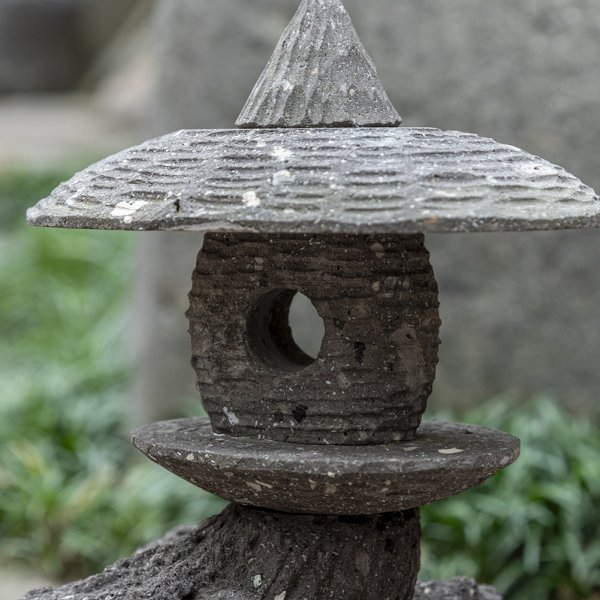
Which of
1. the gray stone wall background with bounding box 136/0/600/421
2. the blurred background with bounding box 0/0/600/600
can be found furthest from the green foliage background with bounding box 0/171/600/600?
the gray stone wall background with bounding box 136/0/600/421

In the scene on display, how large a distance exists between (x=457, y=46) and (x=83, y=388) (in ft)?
8.86

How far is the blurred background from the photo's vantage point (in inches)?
180

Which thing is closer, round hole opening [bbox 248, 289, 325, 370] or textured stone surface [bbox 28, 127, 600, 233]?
textured stone surface [bbox 28, 127, 600, 233]

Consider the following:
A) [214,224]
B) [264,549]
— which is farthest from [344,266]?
[264,549]

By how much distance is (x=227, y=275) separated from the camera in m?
2.62

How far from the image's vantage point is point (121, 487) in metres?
5.53

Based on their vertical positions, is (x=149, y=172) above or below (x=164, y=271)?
above

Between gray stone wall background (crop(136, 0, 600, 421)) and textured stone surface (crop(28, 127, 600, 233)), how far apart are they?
93.5 inches

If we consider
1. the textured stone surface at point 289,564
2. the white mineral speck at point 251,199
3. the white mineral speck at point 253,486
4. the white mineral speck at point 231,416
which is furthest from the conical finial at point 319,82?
the textured stone surface at point 289,564

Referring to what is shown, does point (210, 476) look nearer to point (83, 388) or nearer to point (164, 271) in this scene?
point (164, 271)

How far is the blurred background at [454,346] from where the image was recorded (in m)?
4.58

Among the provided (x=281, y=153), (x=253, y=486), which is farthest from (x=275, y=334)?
(x=281, y=153)

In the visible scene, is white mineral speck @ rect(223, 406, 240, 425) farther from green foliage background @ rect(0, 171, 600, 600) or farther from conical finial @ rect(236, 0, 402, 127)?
green foliage background @ rect(0, 171, 600, 600)

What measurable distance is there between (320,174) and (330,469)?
1.95 feet
